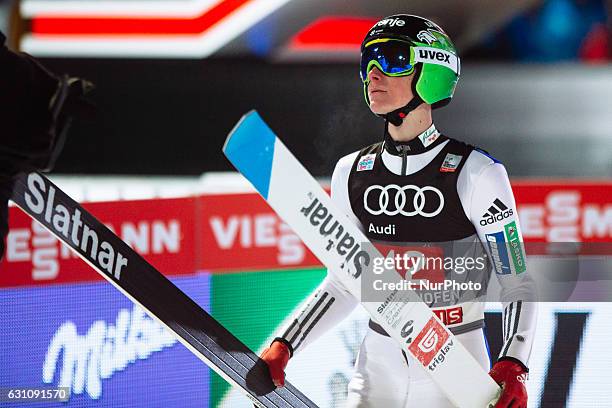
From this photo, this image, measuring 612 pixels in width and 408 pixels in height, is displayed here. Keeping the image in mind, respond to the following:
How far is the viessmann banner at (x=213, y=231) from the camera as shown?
3.03 metres

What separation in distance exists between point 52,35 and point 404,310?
1807mm

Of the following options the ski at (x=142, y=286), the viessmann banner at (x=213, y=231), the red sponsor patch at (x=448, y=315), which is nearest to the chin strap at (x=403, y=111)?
the red sponsor patch at (x=448, y=315)

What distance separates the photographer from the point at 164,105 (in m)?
3.41

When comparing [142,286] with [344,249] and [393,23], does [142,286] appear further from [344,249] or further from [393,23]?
[393,23]

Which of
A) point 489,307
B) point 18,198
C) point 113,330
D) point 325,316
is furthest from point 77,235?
point 489,307

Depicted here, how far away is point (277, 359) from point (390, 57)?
87 cm

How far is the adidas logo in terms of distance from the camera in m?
2.41

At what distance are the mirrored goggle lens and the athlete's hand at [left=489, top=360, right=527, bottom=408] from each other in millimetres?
813

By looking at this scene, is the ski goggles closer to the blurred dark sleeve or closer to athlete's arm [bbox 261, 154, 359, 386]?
athlete's arm [bbox 261, 154, 359, 386]

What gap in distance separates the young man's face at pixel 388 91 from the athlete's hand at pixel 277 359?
69 centimetres

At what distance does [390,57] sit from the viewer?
100 inches

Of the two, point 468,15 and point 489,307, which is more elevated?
point 468,15

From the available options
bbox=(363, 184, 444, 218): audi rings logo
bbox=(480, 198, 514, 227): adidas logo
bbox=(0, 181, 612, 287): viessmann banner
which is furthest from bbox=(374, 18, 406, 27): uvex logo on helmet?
bbox=(0, 181, 612, 287): viessmann banner

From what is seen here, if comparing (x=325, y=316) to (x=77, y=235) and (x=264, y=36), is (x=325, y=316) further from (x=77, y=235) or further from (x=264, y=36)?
(x=264, y=36)
